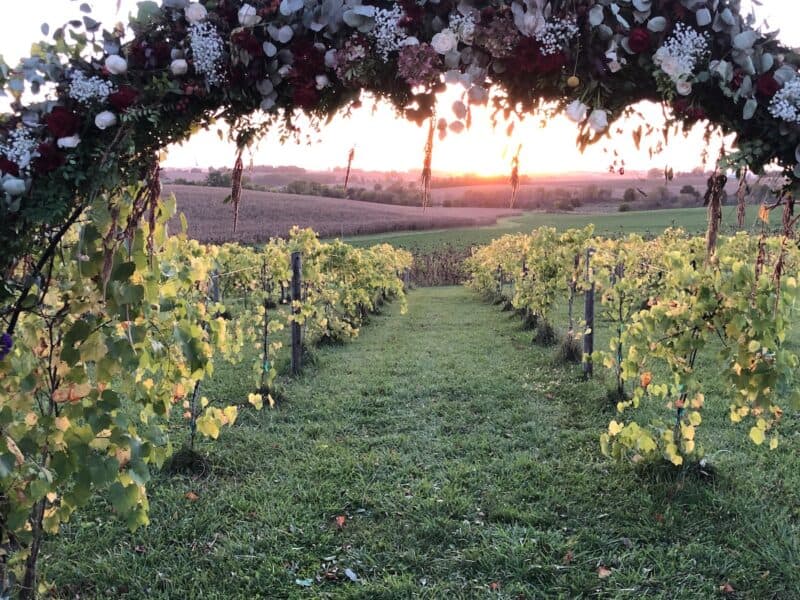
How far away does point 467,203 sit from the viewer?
45.4 metres

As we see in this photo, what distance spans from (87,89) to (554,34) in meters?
1.18

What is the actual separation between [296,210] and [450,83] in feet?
113

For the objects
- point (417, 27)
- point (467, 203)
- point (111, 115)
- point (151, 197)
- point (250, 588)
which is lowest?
point (250, 588)

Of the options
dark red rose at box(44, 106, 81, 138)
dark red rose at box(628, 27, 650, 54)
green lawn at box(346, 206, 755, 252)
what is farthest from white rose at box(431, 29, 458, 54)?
green lawn at box(346, 206, 755, 252)

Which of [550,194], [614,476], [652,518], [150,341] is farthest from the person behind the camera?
[550,194]

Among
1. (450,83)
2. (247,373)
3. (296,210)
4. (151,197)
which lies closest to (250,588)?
(151,197)

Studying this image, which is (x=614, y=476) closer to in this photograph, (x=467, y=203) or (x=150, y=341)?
(x=150, y=341)

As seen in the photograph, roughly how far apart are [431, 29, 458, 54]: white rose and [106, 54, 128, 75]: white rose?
0.78 metres

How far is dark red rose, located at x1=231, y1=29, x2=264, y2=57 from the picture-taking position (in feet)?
4.85

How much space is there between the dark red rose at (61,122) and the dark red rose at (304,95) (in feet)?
1.83

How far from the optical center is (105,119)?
1.41 m

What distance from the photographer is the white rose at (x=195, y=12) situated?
1.42 metres

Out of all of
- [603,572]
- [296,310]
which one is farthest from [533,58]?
[296,310]

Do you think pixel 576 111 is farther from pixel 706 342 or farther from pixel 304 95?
pixel 706 342
